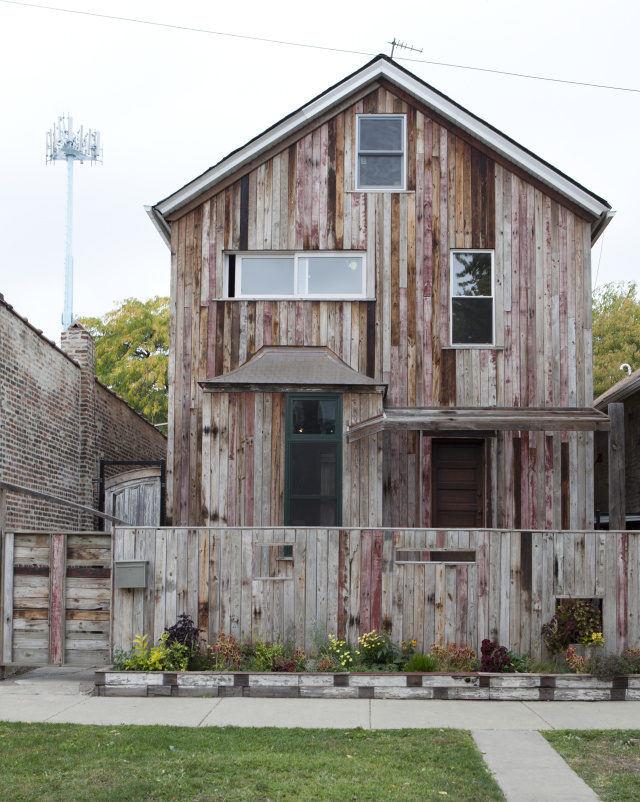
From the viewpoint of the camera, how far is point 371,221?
14.1m

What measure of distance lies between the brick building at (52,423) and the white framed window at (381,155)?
5.77 m

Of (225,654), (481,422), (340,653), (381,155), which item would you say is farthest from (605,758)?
(381,155)

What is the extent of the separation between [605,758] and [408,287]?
8589 millimetres

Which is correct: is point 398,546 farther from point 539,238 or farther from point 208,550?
point 539,238

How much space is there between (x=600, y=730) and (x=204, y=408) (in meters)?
6.83

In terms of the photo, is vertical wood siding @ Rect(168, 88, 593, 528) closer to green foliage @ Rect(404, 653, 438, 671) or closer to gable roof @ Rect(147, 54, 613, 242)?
gable roof @ Rect(147, 54, 613, 242)

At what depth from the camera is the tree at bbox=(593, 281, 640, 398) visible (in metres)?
40.0

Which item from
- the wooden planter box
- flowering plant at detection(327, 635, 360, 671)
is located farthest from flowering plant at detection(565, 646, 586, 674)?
flowering plant at detection(327, 635, 360, 671)

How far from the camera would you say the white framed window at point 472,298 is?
1395cm

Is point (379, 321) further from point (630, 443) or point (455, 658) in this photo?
point (630, 443)

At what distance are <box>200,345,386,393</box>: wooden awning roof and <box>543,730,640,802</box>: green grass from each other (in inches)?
238

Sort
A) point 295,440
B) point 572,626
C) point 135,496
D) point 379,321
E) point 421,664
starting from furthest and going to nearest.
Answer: point 135,496 → point 379,321 → point 295,440 → point 572,626 → point 421,664

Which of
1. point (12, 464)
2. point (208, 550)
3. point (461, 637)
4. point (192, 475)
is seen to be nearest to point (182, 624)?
point (208, 550)

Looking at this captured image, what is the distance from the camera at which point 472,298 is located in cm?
1402
